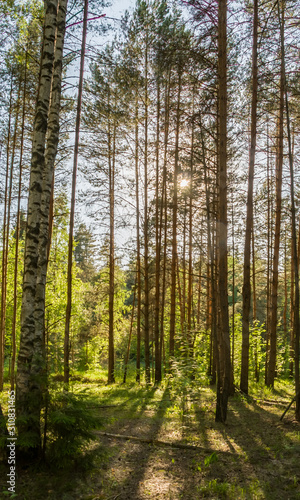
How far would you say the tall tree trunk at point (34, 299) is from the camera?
3650 millimetres

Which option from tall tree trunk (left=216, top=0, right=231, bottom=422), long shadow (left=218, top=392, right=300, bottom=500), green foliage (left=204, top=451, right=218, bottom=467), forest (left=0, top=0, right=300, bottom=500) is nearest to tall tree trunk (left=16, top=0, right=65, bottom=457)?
forest (left=0, top=0, right=300, bottom=500)

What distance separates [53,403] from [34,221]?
242 centimetres

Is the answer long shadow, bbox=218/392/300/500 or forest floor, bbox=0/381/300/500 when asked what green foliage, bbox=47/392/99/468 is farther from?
long shadow, bbox=218/392/300/500

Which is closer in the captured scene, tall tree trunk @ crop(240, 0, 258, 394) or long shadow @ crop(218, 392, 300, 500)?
long shadow @ crop(218, 392, 300, 500)

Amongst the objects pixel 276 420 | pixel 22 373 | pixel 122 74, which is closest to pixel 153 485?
pixel 22 373

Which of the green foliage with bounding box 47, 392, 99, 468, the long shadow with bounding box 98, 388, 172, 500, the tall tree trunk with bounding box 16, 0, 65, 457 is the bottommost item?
Result: the long shadow with bounding box 98, 388, 172, 500

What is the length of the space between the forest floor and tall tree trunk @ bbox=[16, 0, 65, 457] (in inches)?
24.1

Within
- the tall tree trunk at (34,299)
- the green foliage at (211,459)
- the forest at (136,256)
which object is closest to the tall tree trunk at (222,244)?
the forest at (136,256)

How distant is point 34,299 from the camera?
4160mm

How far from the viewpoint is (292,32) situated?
6.37 m

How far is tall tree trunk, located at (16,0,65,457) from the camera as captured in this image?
365 cm

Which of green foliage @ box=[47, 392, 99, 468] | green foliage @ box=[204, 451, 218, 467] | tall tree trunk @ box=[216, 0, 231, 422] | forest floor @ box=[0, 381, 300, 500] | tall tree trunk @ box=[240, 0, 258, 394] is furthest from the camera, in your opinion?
tall tree trunk @ box=[240, 0, 258, 394]

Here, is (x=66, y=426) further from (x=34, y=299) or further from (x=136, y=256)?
(x=136, y=256)

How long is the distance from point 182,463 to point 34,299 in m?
3.09
